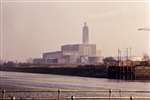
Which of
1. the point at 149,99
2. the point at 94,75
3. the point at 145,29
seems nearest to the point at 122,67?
the point at 145,29

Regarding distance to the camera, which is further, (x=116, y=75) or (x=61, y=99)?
(x=116, y=75)

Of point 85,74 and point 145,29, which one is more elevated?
point 145,29

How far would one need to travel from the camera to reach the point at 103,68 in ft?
630

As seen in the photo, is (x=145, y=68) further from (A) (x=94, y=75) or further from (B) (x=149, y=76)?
(A) (x=94, y=75)

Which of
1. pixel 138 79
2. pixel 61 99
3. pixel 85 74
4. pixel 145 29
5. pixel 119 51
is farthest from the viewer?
pixel 85 74

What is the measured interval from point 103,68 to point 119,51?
12.6 m

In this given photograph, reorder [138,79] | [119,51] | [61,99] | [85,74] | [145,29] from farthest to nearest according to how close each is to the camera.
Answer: [85,74] → [119,51] → [145,29] → [138,79] → [61,99]

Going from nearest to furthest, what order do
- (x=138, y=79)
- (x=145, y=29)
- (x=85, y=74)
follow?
(x=138, y=79)
(x=145, y=29)
(x=85, y=74)

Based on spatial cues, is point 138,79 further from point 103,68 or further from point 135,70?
point 103,68

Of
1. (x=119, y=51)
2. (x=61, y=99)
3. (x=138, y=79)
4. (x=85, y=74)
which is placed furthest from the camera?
(x=85, y=74)

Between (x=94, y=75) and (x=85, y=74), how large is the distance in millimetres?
9745

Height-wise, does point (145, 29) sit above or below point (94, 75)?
above

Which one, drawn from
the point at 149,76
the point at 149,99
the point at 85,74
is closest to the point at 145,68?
the point at 149,76

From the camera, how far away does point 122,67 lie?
152m
